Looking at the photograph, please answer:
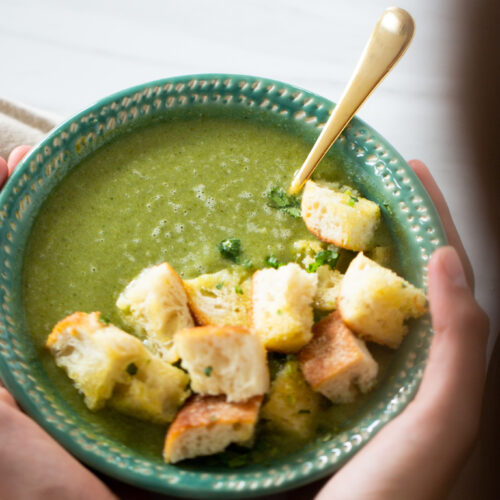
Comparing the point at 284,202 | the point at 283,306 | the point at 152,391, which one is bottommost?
the point at 152,391

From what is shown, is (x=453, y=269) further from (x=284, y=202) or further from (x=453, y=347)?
(x=284, y=202)

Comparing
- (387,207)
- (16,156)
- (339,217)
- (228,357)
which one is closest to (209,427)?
(228,357)

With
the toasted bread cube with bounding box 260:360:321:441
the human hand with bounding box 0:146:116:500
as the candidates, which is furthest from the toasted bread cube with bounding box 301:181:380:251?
the human hand with bounding box 0:146:116:500

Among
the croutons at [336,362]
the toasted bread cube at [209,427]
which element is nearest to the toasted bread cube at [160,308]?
the toasted bread cube at [209,427]

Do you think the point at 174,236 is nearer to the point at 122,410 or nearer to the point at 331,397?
the point at 122,410

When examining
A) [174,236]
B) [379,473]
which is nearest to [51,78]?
[174,236]
